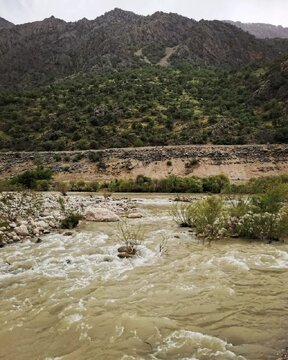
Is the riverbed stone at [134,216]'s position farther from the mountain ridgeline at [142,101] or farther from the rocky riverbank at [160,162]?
the mountain ridgeline at [142,101]

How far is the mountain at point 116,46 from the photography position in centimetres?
13012

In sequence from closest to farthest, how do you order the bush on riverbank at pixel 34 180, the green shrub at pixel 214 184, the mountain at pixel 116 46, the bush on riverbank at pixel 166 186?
the green shrub at pixel 214 184 → the bush on riverbank at pixel 166 186 → the bush on riverbank at pixel 34 180 → the mountain at pixel 116 46

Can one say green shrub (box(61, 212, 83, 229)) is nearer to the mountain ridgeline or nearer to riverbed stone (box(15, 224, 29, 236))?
riverbed stone (box(15, 224, 29, 236))

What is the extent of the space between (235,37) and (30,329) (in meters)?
168

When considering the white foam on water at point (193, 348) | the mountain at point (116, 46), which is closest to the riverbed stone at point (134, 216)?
the white foam on water at point (193, 348)

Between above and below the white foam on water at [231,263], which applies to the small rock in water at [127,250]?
below

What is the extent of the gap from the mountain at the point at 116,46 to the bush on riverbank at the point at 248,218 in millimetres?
102685

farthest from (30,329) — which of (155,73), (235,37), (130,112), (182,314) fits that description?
(235,37)

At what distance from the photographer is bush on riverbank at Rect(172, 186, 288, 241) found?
48.6 ft

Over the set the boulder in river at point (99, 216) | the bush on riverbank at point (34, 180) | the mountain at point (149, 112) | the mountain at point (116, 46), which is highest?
the mountain at point (116, 46)

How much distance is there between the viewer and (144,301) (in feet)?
29.8

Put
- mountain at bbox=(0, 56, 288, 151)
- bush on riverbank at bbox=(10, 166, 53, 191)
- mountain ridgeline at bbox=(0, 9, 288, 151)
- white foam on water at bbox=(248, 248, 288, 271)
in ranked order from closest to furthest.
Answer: white foam on water at bbox=(248, 248, 288, 271), bush on riverbank at bbox=(10, 166, 53, 191), mountain at bbox=(0, 56, 288, 151), mountain ridgeline at bbox=(0, 9, 288, 151)

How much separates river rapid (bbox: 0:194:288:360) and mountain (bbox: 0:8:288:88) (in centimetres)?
10543

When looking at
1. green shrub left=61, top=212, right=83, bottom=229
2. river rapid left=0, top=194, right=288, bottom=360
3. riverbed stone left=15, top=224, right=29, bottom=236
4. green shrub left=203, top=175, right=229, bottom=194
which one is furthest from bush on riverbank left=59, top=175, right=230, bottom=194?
river rapid left=0, top=194, right=288, bottom=360
